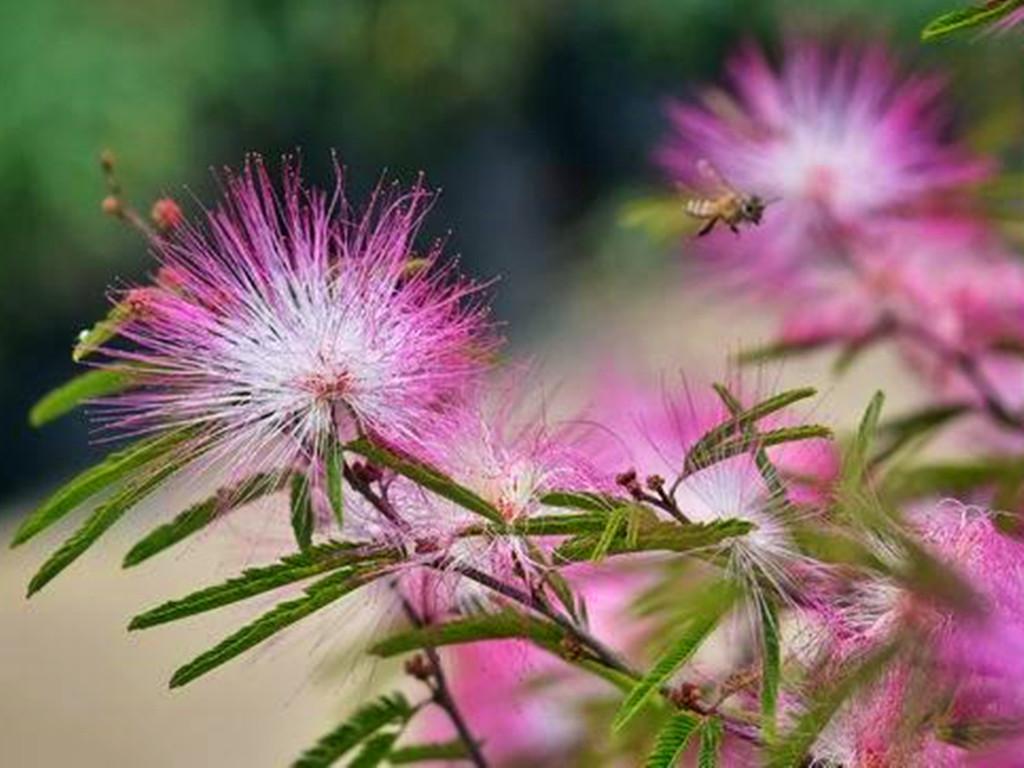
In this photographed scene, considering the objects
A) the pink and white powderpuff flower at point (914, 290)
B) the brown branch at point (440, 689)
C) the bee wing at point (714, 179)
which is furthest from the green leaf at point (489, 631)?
the pink and white powderpuff flower at point (914, 290)

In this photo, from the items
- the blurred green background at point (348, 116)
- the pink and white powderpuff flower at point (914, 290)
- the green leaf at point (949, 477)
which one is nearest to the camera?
the green leaf at point (949, 477)

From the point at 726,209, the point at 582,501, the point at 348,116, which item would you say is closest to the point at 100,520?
the point at 582,501

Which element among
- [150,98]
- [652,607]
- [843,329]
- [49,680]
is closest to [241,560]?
[652,607]

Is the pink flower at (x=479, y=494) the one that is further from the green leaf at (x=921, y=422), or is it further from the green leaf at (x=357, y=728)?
the green leaf at (x=921, y=422)

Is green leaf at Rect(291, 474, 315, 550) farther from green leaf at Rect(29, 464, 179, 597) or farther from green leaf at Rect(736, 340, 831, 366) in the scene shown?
green leaf at Rect(736, 340, 831, 366)

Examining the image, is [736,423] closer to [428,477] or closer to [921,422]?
[428,477]
